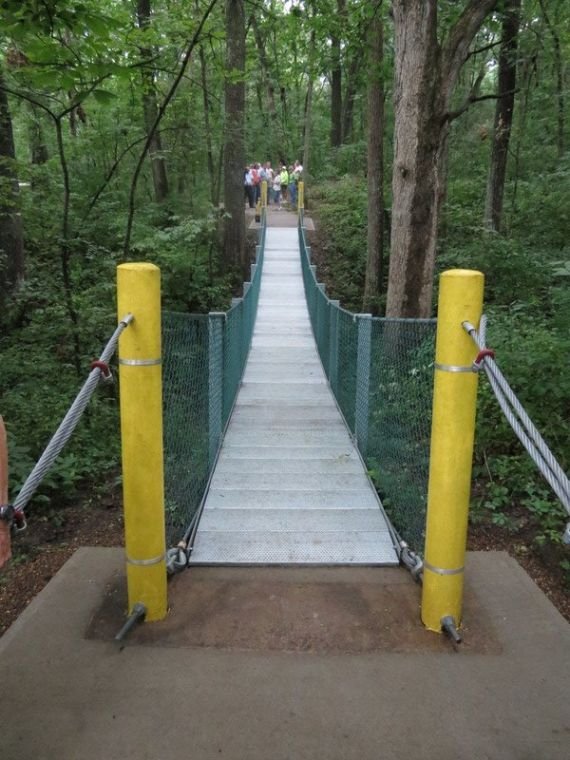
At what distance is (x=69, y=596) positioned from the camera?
277 centimetres

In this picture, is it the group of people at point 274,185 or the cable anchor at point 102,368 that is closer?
the cable anchor at point 102,368

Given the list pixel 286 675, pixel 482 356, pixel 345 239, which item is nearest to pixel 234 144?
pixel 345 239

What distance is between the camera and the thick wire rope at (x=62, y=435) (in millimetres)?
1718

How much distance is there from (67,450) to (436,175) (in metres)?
5.00

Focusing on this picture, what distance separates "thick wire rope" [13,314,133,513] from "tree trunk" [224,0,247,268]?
37.3ft

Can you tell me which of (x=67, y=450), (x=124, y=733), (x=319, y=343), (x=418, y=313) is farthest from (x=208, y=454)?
(x=319, y=343)

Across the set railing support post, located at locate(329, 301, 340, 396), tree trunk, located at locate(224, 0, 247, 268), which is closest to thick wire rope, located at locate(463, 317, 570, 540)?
railing support post, located at locate(329, 301, 340, 396)

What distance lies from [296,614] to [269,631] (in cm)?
17

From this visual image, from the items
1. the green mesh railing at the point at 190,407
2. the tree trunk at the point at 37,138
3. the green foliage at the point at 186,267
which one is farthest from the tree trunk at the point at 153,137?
the green mesh railing at the point at 190,407

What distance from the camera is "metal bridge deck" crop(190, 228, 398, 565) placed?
10.8ft

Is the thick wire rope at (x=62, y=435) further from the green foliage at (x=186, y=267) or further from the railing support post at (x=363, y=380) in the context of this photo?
the green foliage at (x=186, y=267)

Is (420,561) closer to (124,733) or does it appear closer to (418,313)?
(124,733)

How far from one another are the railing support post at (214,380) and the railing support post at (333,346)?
189 cm

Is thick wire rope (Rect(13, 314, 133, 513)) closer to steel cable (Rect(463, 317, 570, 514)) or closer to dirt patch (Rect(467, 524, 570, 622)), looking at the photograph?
steel cable (Rect(463, 317, 570, 514))
